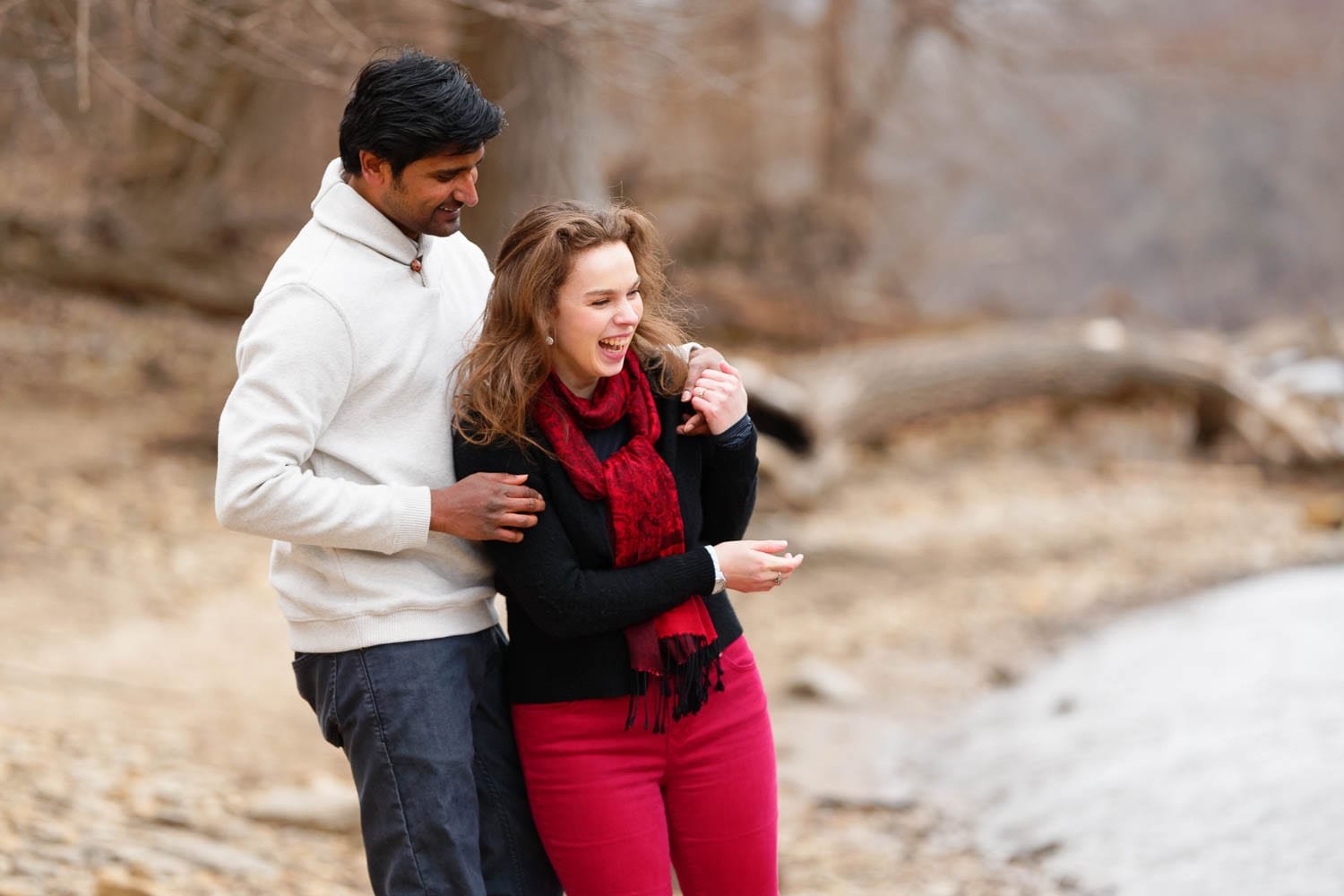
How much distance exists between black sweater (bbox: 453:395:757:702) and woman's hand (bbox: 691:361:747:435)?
0.16 ft

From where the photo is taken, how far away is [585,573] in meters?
2.25

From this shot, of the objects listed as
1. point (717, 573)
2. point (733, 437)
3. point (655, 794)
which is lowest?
point (655, 794)

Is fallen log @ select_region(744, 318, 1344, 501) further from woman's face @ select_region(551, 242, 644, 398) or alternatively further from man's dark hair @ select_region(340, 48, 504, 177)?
man's dark hair @ select_region(340, 48, 504, 177)

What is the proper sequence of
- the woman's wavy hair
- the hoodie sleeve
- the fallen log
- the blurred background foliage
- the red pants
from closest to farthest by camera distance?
1. the hoodie sleeve
2. the woman's wavy hair
3. the red pants
4. the blurred background foliage
5. the fallen log

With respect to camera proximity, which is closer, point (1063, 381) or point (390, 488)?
point (390, 488)

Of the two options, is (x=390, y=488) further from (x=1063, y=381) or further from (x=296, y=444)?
(x=1063, y=381)

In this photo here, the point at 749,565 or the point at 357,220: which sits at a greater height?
the point at 357,220

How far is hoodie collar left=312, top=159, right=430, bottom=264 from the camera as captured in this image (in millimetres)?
2262

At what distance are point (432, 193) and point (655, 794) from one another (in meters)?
1.08

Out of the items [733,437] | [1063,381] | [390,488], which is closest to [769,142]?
[1063,381]

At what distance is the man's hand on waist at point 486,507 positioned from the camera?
218cm

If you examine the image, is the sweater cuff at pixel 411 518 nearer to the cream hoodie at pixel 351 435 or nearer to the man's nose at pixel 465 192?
the cream hoodie at pixel 351 435

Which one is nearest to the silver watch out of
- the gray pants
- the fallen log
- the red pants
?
the red pants

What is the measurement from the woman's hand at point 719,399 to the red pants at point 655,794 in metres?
0.41
